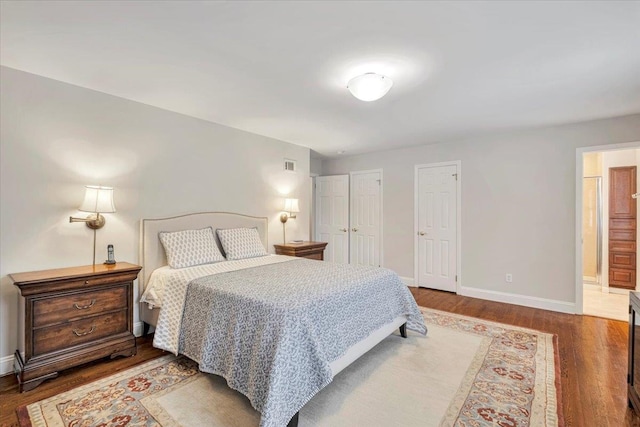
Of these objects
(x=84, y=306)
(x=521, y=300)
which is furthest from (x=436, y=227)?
(x=84, y=306)

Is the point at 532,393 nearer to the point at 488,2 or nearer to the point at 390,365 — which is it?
the point at 390,365

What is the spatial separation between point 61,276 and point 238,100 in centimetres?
212

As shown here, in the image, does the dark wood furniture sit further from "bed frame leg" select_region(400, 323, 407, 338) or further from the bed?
"bed frame leg" select_region(400, 323, 407, 338)

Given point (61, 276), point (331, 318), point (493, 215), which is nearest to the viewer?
point (331, 318)

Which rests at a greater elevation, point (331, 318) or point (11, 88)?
point (11, 88)

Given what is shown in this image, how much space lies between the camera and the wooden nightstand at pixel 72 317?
2.16 m

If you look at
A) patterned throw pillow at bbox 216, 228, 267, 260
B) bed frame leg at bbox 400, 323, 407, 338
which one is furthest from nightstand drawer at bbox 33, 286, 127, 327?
bed frame leg at bbox 400, 323, 407, 338

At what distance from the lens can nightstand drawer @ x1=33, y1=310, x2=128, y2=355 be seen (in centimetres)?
221

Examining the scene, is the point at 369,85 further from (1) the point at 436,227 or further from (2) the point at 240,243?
(1) the point at 436,227

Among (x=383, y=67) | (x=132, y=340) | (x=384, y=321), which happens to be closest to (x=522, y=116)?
(x=383, y=67)

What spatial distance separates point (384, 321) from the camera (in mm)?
2607

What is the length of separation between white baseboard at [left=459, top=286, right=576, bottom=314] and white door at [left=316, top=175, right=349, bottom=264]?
2.32 meters

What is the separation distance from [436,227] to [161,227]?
3.96 meters

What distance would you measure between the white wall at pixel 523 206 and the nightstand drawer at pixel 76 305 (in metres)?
4.44
